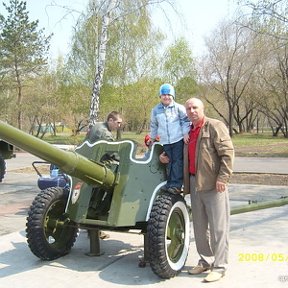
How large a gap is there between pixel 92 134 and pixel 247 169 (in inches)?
393

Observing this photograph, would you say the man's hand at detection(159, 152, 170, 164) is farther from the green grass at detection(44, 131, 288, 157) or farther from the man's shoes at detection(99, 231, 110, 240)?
the green grass at detection(44, 131, 288, 157)

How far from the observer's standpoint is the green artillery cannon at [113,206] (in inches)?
174

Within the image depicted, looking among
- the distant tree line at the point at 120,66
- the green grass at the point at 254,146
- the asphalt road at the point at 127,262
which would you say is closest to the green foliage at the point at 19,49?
the distant tree line at the point at 120,66

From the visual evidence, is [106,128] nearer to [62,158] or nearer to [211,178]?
[62,158]

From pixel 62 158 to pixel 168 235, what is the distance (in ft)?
4.08

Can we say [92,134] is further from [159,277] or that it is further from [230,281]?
[230,281]

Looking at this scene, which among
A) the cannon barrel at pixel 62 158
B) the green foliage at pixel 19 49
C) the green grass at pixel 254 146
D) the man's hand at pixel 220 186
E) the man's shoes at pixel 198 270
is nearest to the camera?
the cannon barrel at pixel 62 158

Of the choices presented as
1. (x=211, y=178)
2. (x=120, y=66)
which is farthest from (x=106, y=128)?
(x=120, y=66)

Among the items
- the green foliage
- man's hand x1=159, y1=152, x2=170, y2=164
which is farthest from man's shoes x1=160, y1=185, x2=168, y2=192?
the green foliage

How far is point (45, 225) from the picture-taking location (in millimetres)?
4988

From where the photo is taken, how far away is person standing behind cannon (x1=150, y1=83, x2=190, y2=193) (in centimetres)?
484

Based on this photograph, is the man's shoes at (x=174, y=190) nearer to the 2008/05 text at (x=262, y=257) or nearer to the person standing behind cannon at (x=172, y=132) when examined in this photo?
the person standing behind cannon at (x=172, y=132)

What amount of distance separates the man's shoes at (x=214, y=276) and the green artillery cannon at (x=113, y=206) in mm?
306

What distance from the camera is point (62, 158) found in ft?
14.1
